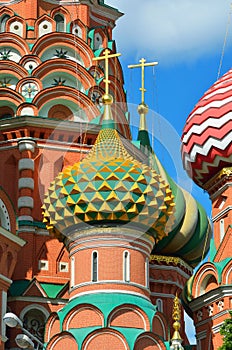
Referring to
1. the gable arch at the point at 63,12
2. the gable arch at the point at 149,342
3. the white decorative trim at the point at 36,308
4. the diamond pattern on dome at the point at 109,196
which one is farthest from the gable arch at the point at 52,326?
the gable arch at the point at 63,12

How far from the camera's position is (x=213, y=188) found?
79.6ft

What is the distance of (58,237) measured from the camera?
2298cm

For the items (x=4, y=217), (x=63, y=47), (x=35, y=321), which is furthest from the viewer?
(x=63, y=47)

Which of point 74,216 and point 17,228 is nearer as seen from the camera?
point 74,216

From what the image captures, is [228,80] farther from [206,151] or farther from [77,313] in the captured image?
[77,313]

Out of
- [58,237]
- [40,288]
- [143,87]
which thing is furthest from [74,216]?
[143,87]

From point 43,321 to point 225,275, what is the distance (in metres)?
3.91

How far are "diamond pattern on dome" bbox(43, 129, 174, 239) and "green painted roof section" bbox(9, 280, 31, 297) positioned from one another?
178 centimetres

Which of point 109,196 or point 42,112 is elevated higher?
point 42,112

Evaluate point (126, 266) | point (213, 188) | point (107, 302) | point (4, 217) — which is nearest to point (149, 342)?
point (107, 302)

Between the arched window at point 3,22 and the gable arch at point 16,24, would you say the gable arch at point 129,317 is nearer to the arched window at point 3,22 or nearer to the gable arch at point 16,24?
the gable arch at point 16,24

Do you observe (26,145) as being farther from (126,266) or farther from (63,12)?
(126,266)

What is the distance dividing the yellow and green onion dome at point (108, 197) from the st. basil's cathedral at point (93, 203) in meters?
0.02

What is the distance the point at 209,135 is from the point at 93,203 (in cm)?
320
